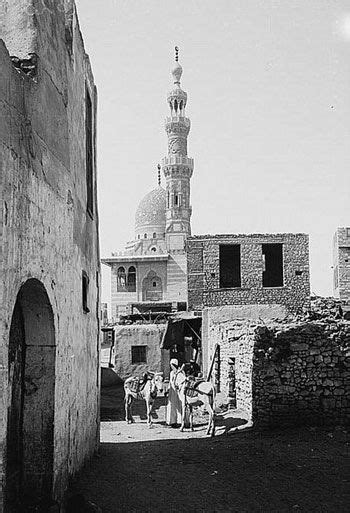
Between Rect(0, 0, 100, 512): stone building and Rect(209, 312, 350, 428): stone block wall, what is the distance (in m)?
4.70

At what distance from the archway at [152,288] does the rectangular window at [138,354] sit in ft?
90.0

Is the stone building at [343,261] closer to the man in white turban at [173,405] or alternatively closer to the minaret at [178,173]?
the man in white turban at [173,405]

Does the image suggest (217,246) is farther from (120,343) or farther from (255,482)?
(255,482)

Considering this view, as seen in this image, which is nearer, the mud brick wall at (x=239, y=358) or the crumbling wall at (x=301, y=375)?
the crumbling wall at (x=301, y=375)

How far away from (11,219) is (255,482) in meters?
5.21

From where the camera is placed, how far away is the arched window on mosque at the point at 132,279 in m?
52.6

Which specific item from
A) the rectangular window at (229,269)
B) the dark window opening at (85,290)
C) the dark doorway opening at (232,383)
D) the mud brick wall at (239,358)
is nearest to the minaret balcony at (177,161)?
the rectangular window at (229,269)

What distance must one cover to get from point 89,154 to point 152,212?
5228cm

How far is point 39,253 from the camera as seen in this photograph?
581cm

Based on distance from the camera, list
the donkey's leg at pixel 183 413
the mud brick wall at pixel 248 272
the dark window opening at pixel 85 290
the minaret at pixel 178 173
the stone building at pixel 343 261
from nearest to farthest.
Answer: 1. the dark window opening at pixel 85 290
2. the donkey's leg at pixel 183 413
3. the stone building at pixel 343 261
4. the mud brick wall at pixel 248 272
5. the minaret at pixel 178 173

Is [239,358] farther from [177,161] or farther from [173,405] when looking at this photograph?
[177,161]

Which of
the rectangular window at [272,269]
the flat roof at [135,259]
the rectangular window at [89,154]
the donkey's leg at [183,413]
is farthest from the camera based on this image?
the flat roof at [135,259]

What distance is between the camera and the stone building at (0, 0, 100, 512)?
504 centimetres

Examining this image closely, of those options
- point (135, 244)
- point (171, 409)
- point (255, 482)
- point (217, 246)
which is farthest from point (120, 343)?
point (135, 244)
